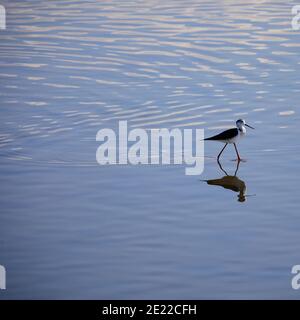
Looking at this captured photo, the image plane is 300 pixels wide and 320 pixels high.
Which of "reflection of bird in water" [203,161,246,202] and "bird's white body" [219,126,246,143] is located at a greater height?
"bird's white body" [219,126,246,143]

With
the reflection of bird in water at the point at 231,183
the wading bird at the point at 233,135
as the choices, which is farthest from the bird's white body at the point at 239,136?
the reflection of bird in water at the point at 231,183

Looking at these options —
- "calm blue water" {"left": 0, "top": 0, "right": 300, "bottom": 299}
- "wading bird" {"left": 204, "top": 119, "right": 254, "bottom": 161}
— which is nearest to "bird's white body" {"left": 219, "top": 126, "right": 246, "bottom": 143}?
"wading bird" {"left": 204, "top": 119, "right": 254, "bottom": 161}

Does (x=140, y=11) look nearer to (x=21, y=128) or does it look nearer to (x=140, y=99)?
(x=140, y=99)

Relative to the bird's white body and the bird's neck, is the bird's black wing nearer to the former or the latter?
the bird's white body

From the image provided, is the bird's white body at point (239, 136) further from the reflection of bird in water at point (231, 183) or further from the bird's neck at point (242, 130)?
the reflection of bird in water at point (231, 183)

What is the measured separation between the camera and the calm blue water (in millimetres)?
11734

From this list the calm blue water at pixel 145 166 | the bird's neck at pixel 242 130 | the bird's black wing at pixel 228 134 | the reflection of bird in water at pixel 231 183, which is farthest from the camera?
the bird's neck at pixel 242 130

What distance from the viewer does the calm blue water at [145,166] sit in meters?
11.7

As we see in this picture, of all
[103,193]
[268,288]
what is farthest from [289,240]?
[103,193]

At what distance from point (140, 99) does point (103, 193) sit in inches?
228

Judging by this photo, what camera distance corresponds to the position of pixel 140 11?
2900cm

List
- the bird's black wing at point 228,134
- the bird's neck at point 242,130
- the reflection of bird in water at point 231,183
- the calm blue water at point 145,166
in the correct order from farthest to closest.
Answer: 1. the bird's neck at point 242,130
2. the bird's black wing at point 228,134
3. the reflection of bird in water at point 231,183
4. the calm blue water at point 145,166

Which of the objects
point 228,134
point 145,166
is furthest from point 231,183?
point 145,166

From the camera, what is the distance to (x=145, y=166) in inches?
622
